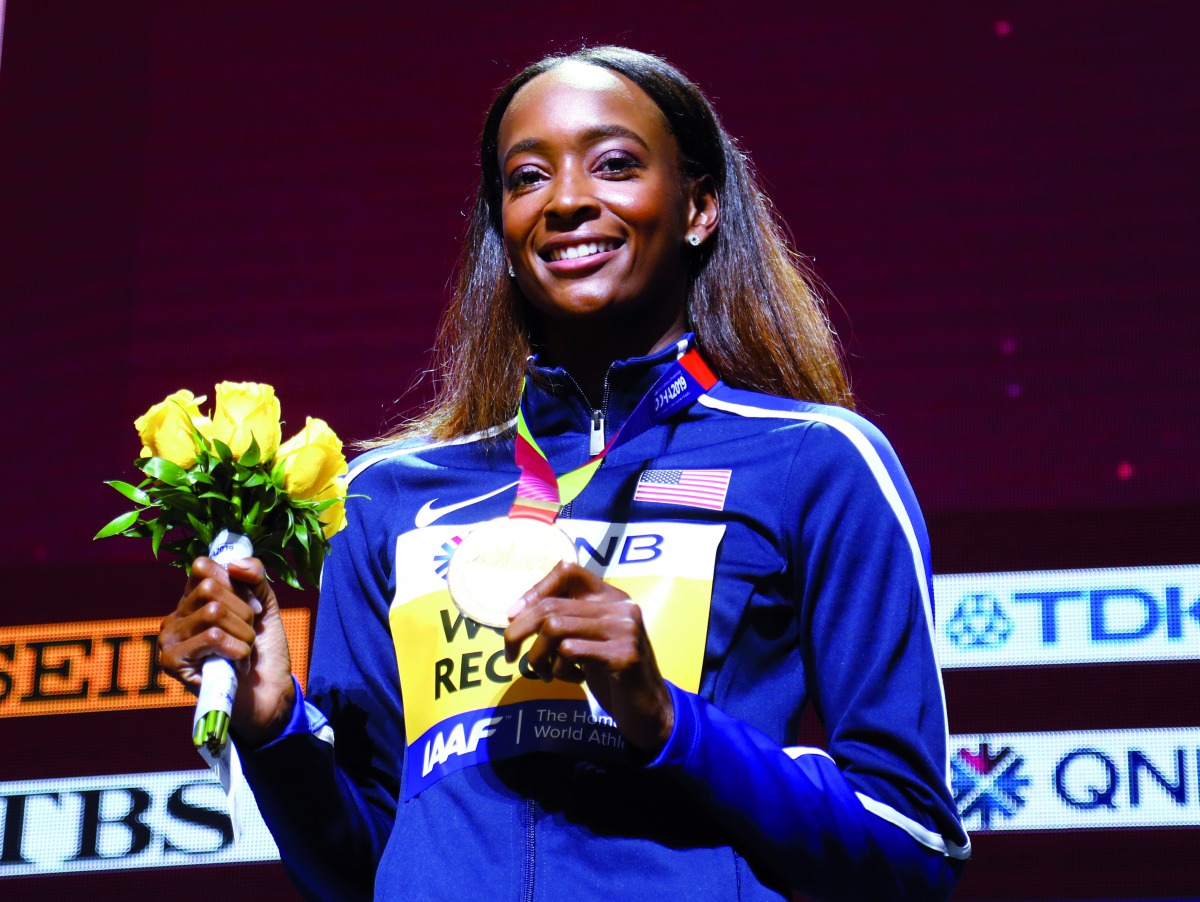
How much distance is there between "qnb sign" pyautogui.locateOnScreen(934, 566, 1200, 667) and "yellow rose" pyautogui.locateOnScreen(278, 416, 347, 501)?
1641 mm

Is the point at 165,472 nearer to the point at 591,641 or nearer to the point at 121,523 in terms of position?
the point at 121,523

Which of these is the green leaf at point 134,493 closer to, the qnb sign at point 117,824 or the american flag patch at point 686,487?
the american flag patch at point 686,487

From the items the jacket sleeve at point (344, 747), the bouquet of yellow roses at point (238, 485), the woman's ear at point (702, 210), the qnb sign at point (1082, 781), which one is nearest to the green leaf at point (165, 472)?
the bouquet of yellow roses at point (238, 485)

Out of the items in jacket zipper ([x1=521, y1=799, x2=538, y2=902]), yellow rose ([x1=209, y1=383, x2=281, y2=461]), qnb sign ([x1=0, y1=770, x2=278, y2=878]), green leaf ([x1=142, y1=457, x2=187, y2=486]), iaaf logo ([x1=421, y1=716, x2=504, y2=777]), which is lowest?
qnb sign ([x1=0, y1=770, x2=278, y2=878])

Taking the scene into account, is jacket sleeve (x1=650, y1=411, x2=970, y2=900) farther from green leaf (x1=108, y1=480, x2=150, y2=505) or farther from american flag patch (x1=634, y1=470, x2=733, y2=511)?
green leaf (x1=108, y1=480, x2=150, y2=505)

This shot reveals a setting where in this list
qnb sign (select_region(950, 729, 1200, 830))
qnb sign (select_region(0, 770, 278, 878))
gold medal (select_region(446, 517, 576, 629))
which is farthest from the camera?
qnb sign (select_region(0, 770, 278, 878))

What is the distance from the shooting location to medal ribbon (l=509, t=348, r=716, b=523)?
1604 mm

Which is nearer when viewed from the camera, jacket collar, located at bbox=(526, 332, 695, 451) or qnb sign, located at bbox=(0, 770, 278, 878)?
jacket collar, located at bbox=(526, 332, 695, 451)

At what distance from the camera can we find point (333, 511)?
159cm

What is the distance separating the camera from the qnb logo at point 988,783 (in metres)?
2.90

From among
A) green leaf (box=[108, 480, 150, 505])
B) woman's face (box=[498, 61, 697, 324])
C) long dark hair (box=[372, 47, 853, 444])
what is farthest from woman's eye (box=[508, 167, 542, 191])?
green leaf (box=[108, 480, 150, 505])

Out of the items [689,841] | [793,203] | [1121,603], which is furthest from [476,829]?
[793,203]

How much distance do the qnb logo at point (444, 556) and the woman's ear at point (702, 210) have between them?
43cm

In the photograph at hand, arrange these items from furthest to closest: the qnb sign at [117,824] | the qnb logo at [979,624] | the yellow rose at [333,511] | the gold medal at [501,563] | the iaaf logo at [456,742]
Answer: the qnb sign at [117,824]
the qnb logo at [979,624]
the yellow rose at [333,511]
the iaaf logo at [456,742]
the gold medal at [501,563]
